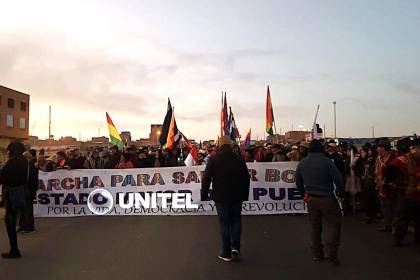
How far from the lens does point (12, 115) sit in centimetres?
6906

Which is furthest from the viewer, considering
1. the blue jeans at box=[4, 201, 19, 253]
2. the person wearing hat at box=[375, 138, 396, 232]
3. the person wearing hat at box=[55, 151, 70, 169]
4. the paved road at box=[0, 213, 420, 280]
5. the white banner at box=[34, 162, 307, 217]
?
the person wearing hat at box=[55, 151, 70, 169]

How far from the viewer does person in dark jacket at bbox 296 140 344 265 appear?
683cm

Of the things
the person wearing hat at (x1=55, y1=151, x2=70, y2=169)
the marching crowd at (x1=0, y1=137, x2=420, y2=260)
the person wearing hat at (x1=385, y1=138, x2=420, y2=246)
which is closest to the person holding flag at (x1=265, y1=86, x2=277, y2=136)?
the marching crowd at (x1=0, y1=137, x2=420, y2=260)

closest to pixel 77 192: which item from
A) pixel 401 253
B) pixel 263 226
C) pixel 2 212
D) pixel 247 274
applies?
pixel 2 212

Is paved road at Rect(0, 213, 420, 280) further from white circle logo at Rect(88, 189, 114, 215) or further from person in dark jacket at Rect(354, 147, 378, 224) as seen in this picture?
white circle logo at Rect(88, 189, 114, 215)

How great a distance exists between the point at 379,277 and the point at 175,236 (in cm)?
392

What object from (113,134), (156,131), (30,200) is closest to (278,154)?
(113,134)

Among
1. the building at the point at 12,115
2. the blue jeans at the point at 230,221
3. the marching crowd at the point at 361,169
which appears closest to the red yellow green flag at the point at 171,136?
the marching crowd at the point at 361,169

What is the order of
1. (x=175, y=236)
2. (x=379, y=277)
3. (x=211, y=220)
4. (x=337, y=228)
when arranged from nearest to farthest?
(x=379, y=277)
(x=337, y=228)
(x=175, y=236)
(x=211, y=220)

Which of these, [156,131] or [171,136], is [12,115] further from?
[171,136]

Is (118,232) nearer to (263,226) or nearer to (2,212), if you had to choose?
(263,226)

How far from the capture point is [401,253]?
24.8ft

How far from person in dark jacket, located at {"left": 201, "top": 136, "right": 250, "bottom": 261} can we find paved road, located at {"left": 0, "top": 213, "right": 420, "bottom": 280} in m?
0.33

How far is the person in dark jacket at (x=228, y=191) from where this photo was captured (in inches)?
281
